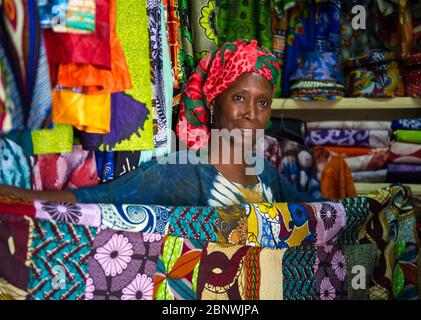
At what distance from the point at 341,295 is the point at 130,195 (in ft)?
2.47

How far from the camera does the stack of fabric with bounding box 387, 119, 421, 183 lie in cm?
236

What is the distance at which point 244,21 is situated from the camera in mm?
2451

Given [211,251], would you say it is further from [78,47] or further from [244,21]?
[244,21]

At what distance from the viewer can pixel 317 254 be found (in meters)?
1.48

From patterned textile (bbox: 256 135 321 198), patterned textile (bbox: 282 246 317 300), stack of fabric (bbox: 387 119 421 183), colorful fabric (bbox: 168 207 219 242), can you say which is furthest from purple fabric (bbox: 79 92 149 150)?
stack of fabric (bbox: 387 119 421 183)

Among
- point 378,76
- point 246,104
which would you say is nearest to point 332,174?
point 378,76

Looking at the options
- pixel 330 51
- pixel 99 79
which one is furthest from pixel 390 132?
pixel 99 79

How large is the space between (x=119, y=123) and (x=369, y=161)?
1528 mm

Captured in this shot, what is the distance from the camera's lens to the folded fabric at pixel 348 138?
2451 millimetres

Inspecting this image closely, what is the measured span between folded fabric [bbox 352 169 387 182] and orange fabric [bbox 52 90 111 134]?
1.63 metres

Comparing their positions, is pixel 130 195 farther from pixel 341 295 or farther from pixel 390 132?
pixel 390 132

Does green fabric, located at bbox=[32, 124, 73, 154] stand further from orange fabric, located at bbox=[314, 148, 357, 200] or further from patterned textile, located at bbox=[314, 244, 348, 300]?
orange fabric, located at bbox=[314, 148, 357, 200]

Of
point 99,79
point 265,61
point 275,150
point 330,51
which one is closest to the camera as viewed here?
point 99,79

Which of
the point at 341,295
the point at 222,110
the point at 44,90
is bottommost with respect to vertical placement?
the point at 341,295
